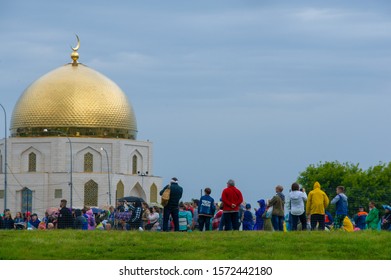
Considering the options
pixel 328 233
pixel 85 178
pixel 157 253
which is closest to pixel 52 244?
pixel 157 253

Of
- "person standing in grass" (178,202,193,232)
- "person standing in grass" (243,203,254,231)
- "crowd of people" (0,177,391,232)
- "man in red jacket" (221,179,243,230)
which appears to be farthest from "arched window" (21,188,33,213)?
"man in red jacket" (221,179,243,230)

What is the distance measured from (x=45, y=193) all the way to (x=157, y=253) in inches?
2408

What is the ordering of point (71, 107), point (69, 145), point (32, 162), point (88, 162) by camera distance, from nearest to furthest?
point (71, 107), point (69, 145), point (88, 162), point (32, 162)

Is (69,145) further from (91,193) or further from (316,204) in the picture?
(316,204)

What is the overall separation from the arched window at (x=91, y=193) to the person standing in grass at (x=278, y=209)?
54.1 metres

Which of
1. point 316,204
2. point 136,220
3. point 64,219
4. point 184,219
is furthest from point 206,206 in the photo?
point 64,219

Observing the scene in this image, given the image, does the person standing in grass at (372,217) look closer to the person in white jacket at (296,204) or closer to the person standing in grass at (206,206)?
the person in white jacket at (296,204)

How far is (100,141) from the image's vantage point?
88.0 m

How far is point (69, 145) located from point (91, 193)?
400 centimetres

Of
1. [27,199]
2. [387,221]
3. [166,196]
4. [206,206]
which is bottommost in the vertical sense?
[387,221]

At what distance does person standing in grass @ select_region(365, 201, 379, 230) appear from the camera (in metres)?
32.3

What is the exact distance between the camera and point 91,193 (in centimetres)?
8575

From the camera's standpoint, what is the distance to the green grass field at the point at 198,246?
25.0 meters
